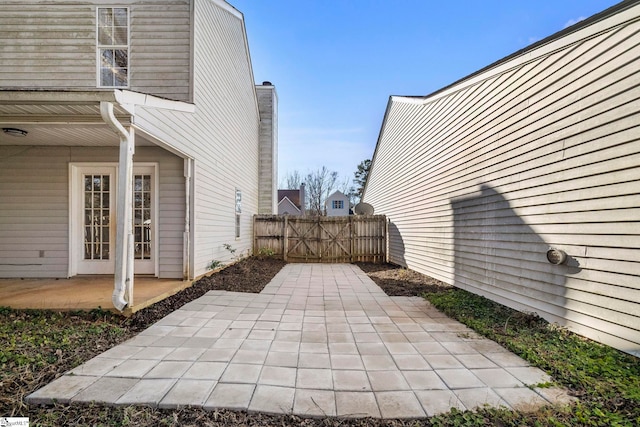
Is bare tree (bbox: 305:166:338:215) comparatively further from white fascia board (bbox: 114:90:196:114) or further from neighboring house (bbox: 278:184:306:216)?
white fascia board (bbox: 114:90:196:114)

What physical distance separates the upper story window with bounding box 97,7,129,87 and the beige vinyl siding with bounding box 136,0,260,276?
4.62ft

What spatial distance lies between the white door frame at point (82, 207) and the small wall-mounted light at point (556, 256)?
20.0 ft

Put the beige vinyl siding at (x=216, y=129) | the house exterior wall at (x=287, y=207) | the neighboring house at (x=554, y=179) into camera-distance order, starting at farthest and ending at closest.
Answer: the house exterior wall at (x=287, y=207) → the beige vinyl siding at (x=216, y=129) → the neighboring house at (x=554, y=179)

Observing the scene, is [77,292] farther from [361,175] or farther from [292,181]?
[292,181]

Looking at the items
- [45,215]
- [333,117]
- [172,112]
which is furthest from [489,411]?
[333,117]

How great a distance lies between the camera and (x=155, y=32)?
216 inches

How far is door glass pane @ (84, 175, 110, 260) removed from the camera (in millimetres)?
5613

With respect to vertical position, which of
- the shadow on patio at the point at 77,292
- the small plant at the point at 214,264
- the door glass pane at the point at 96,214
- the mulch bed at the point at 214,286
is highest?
the door glass pane at the point at 96,214

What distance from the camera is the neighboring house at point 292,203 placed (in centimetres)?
2853

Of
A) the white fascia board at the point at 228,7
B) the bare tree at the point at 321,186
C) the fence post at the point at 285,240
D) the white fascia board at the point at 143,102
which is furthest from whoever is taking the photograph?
the bare tree at the point at 321,186

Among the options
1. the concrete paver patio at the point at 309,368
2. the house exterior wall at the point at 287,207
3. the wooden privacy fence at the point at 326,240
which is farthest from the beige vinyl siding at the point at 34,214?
the house exterior wall at the point at 287,207

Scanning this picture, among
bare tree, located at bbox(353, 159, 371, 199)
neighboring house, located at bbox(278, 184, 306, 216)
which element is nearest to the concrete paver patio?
neighboring house, located at bbox(278, 184, 306, 216)

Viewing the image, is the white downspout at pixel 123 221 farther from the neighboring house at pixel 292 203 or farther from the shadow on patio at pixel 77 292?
the neighboring house at pixel 292 203

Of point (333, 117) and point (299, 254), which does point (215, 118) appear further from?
point (333, 117)
